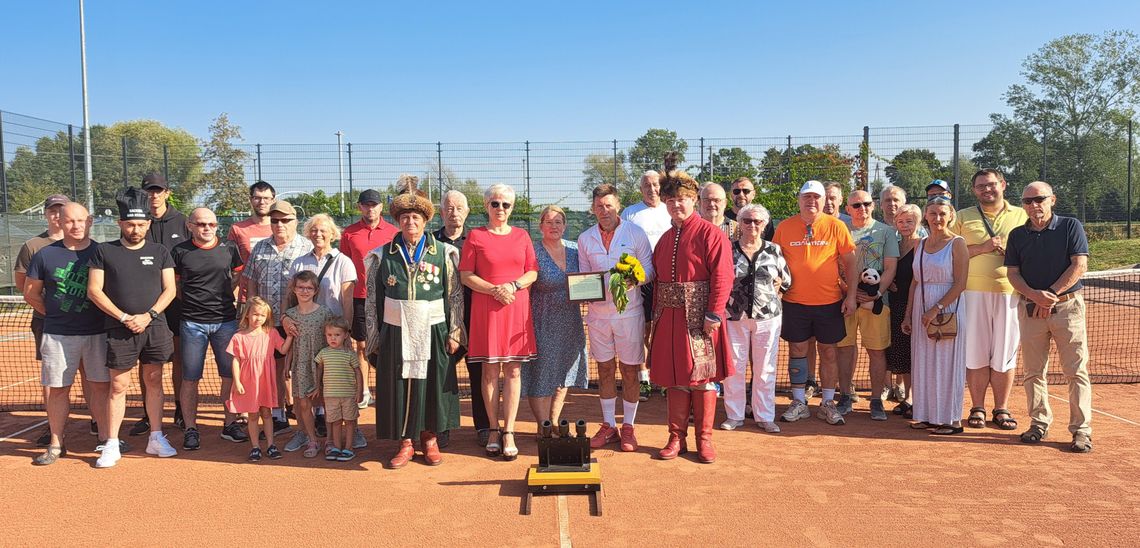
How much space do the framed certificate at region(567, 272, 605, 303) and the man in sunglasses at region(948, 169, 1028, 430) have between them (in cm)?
325

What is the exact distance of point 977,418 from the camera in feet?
21.0

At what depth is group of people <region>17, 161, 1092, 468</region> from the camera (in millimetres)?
5559

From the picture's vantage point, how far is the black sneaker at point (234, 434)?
6237 mm

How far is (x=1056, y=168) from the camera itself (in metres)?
17.4

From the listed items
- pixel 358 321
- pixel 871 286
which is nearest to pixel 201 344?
pixel 358 321

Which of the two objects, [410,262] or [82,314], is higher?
[410,262]

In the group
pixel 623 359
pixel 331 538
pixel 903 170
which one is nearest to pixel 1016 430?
pixel 623 359

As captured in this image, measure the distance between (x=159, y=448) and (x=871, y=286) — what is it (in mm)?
6172

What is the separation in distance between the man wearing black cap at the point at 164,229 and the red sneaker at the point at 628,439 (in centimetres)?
375

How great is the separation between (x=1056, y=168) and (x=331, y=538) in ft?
62.0

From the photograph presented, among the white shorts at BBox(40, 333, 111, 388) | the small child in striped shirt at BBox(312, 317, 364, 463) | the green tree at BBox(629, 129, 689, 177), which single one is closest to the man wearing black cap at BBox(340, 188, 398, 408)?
the small child in striped shirt at BBox(312, 317, 364, 463)

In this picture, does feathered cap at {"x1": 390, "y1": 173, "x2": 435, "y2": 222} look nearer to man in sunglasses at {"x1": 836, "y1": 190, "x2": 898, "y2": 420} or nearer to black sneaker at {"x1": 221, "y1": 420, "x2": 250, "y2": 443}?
black sneaker at {"x1": 221, "y1": 420, "x2": 250, "y2": 443}

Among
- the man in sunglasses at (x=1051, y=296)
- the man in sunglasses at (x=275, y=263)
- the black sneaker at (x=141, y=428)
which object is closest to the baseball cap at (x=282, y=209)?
the man in sunglasses at (x=275, y=263)

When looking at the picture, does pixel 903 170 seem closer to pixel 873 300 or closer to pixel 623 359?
pixel 873 300
